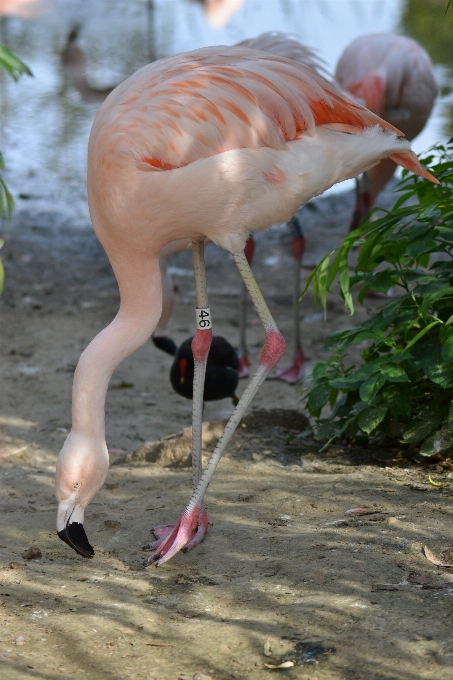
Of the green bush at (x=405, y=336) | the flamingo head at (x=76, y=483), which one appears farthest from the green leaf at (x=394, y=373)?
the flamingo head at (x=76, y=483)

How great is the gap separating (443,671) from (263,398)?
3.47 metres

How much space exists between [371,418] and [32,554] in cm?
145

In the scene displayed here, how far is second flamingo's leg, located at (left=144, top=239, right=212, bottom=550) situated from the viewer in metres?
3.49

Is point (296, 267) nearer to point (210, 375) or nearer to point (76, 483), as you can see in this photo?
point (210, 375)

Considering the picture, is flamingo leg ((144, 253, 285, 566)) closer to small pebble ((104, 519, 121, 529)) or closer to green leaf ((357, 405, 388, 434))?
small pebble ((104, 519, 121, 529))

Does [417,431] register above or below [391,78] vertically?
below

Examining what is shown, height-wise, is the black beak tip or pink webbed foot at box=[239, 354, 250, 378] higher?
the black beak tip

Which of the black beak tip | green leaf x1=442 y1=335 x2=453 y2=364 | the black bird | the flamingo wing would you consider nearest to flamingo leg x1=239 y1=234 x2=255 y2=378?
the black bird

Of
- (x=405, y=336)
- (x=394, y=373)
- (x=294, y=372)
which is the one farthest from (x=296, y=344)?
(x=394, y=373)

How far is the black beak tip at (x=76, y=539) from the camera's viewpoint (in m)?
3.15

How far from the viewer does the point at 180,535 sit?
3.30 m

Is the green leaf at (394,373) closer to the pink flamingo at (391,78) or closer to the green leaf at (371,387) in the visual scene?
the green leaf at (371,387)

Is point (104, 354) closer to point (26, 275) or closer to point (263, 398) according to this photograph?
point (263, 398)

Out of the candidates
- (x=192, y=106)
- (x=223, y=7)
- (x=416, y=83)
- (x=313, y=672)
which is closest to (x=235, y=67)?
(x=192, y=106)
